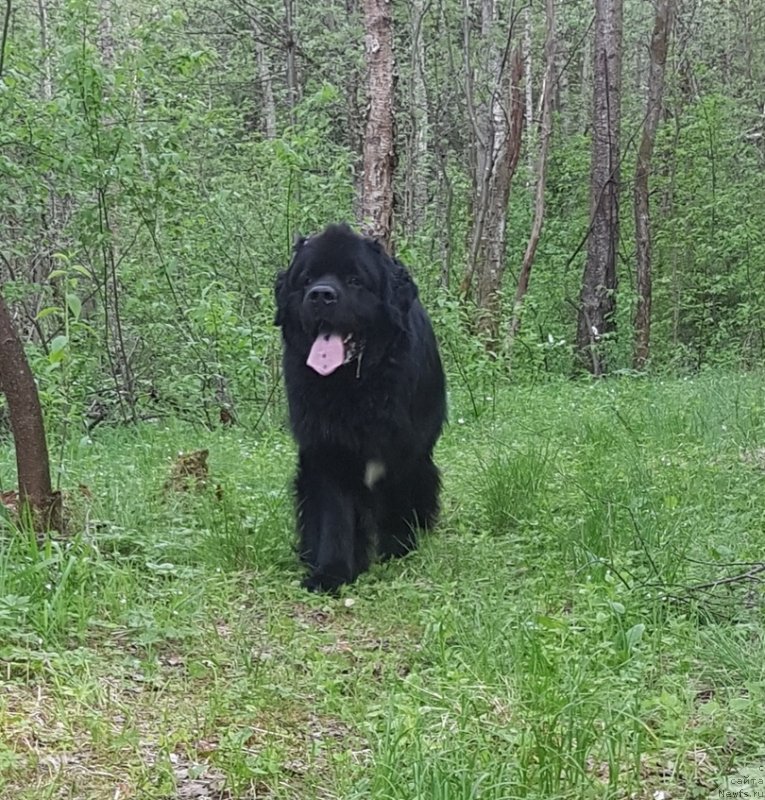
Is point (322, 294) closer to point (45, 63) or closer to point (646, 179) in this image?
point (45, 63)

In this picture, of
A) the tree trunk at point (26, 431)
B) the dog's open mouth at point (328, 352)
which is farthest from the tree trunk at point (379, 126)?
the tree trunk at point (26, 431)

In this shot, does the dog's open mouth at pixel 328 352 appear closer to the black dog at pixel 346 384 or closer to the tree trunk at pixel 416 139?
the black dog at pixel 346 384

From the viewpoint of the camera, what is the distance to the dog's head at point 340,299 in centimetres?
411

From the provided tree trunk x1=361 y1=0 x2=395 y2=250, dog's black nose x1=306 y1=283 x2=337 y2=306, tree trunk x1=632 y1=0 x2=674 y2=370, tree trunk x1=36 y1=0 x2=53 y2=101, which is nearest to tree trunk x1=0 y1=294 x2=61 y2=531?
dog's black nose x1=306 y1=283 x2=337 y2=306

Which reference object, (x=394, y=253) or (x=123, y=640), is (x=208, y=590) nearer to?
(x=123, y=640)

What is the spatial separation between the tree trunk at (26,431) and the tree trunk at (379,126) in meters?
3.73

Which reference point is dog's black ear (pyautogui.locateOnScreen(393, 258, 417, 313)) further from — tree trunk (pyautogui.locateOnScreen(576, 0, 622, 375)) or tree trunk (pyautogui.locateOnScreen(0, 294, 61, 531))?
tree trunk (pyautogui.locateOnScreen(576, 0, 622, 375))

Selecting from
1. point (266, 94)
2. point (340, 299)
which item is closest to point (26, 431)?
point (340, 299)

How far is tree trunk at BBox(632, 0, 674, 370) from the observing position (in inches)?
541

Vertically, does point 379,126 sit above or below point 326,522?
above

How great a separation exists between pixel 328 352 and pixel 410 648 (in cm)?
146

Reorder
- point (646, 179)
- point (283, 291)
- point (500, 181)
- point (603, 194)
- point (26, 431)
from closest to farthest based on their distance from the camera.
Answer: point (26, 431), point (283, 291), point (603, 194), point (500, 181), point (646, 179)

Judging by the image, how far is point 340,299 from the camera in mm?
4090

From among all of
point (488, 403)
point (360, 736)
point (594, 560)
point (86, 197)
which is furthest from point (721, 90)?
point (360, 736)
